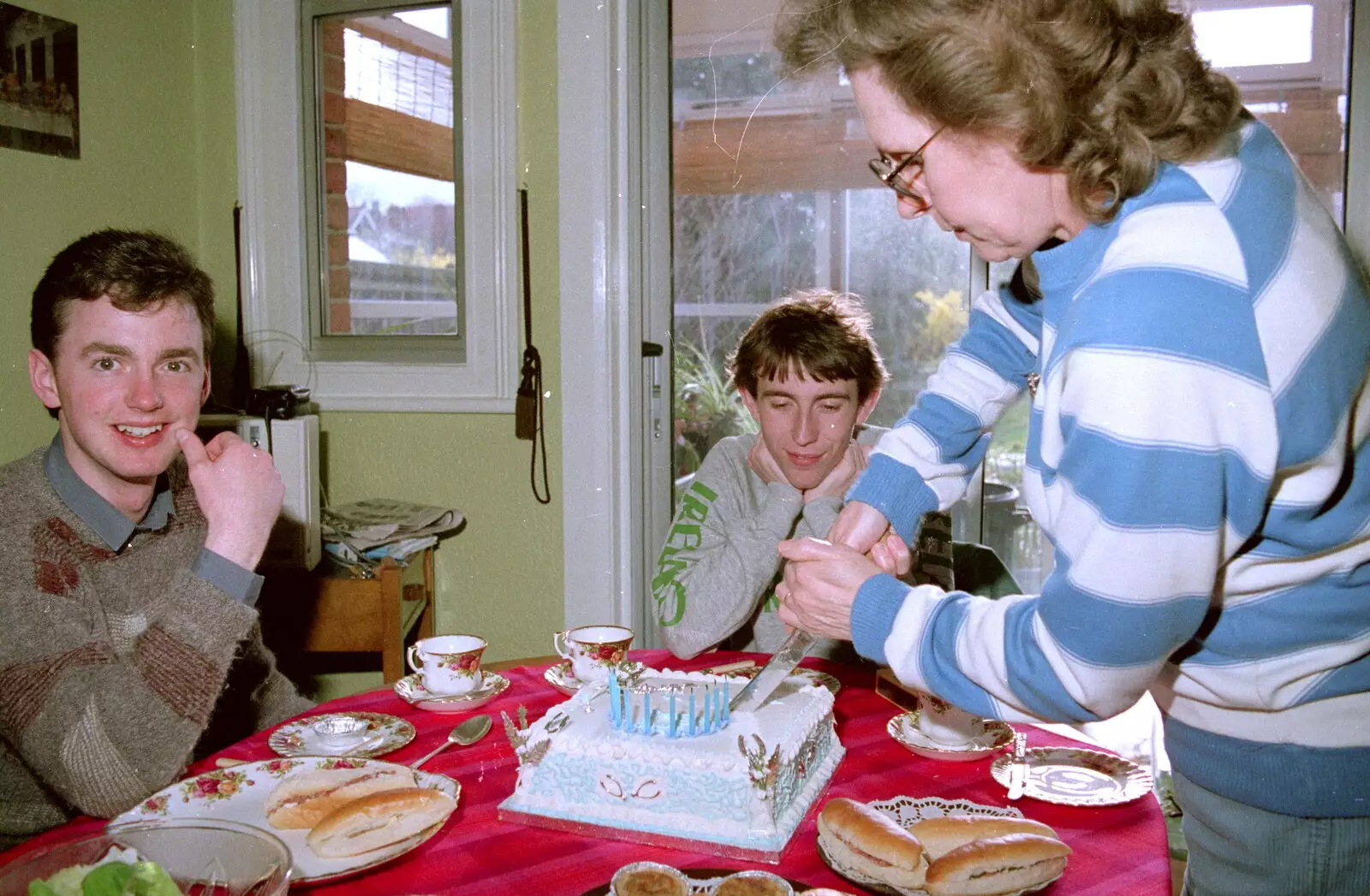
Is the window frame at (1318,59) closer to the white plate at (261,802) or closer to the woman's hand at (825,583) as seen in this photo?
the woman's hand at (825,583)

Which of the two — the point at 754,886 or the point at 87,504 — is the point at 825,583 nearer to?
the point at 754,886

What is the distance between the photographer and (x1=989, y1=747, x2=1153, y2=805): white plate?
115cm

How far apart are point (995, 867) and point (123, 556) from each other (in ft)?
4.40

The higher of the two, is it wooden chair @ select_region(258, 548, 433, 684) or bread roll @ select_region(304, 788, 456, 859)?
bread roll @ select_region(304, 788, 456, 859)

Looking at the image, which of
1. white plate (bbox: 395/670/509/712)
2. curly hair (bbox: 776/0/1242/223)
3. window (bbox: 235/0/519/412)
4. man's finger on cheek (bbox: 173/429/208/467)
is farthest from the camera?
window (bbox: 235/0/519/412)

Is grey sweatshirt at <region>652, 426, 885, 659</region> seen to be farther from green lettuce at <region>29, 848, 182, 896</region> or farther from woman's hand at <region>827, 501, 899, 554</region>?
green lettuce at <region>29, 848, 182, 896</region>

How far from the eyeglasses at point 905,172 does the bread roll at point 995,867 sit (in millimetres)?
632

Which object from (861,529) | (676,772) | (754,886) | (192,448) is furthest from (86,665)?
(861,529)

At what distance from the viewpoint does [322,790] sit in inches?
44.1

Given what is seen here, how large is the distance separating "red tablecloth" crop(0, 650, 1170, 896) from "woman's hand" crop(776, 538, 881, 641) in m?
0.21

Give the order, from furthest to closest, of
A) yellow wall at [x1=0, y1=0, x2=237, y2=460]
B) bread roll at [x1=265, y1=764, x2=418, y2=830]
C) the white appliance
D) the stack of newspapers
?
the stack of newspapers → the white appliance → yellow wall at [x1=0, y1=0, x2=237, y2=460] → bread roll at [x1=265, y1=764, x2=418, y2=830]

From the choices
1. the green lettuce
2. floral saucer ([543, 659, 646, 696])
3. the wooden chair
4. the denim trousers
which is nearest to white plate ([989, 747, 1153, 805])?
the denim trousers

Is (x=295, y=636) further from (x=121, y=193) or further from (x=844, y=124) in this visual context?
(x=844, y=124)

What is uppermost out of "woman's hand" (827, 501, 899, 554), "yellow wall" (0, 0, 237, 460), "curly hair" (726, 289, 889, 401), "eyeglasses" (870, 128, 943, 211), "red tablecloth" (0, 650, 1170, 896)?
"yellow wall" (0, 0, 237, 460)
